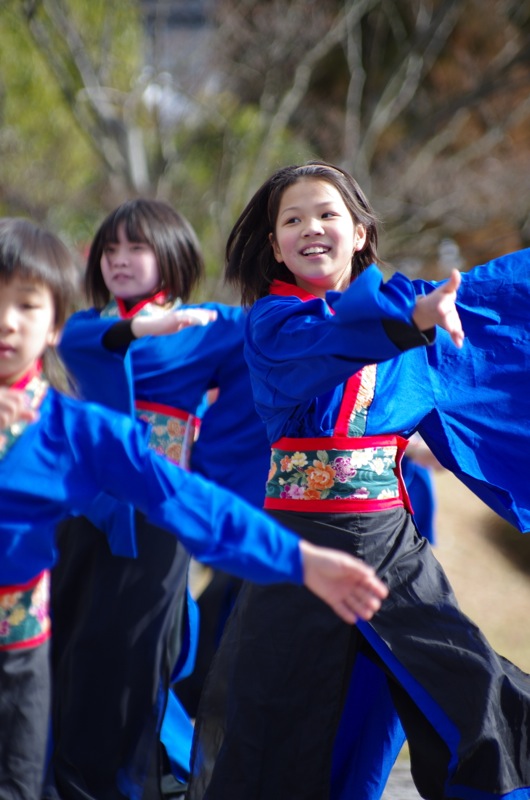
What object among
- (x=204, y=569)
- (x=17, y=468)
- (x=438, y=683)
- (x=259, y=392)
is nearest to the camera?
(x=17, y=468)

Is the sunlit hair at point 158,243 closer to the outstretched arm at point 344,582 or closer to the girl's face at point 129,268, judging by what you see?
the girl's face at point 129,268

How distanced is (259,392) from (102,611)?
1012 millimetres

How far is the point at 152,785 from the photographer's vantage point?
307 cm

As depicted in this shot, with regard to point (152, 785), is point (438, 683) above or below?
above

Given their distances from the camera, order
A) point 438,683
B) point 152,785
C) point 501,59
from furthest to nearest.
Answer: point 501,59, point 152,785, point 438,683

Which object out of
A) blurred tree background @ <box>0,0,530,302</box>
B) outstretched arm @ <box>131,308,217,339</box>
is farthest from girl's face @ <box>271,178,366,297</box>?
blurred tree background @ <box>0,0,530,302</box>

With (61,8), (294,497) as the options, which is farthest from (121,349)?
(61,8)

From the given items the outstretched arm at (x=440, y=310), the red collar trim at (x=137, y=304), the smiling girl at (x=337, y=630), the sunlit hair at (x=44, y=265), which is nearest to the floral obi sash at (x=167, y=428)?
the red collar trim at (x=137, y=304)

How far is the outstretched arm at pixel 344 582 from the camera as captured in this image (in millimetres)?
1762

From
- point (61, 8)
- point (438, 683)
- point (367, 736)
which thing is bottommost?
point (367, 736)

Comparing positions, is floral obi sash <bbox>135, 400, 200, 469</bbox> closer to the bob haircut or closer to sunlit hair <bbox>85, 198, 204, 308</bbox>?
sunlit hair <bbox>85, 198, 204, 308</bbox>

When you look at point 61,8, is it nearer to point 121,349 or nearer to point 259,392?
point 121,349

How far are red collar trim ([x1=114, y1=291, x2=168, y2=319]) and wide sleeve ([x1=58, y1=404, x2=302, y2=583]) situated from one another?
1.45m

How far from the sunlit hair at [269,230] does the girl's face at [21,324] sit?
79 cm
